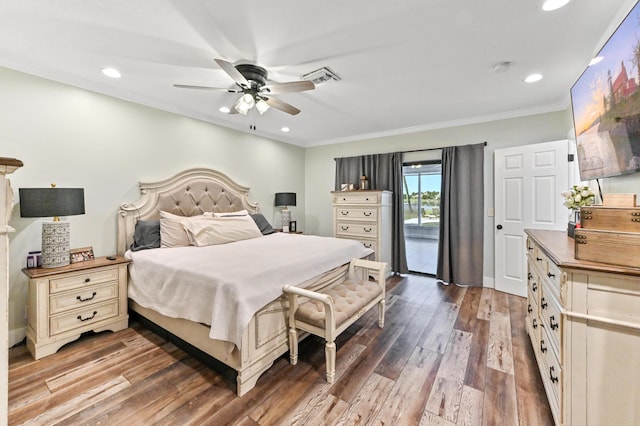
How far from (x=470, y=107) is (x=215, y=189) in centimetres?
371

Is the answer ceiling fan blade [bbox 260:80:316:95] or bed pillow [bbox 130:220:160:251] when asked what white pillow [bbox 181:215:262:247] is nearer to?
bed pillow [bbox 130:220:160:251]

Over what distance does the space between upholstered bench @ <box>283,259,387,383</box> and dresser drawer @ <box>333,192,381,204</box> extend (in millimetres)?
1935

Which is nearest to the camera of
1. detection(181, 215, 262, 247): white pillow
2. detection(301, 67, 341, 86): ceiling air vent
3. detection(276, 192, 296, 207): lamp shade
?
detection(301, 67, 341, 86): ceiling air vent

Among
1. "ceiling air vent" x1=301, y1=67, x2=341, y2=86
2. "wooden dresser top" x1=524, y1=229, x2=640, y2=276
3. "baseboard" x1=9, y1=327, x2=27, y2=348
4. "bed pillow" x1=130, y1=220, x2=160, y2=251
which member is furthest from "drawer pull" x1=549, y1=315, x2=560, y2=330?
"baseboard" x1=9, y1=327, x2=27, y2=348

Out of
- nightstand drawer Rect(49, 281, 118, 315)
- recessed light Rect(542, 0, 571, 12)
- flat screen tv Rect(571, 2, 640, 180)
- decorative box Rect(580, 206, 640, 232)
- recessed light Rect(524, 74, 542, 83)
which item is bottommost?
nightstand drawer Rect(49, 281, 118, 315)

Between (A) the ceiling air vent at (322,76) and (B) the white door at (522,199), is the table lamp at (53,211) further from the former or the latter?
(B) the white door at (522,199)

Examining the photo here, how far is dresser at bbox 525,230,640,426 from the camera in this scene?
119 centimetres

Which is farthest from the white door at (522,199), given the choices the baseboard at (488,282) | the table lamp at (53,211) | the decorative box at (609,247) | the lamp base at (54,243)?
the lamp base at (54,243)

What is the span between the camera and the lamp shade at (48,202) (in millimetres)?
2162

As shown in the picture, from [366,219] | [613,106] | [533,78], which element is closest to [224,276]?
[613,106]

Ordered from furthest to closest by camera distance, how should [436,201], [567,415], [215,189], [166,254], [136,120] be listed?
[436,201] < [215,189] < [136,120] < [166,254] < [567,415]

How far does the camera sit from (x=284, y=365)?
214cm

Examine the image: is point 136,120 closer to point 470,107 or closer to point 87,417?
point 87,417

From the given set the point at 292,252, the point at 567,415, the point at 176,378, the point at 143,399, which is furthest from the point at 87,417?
the point at 567,415
